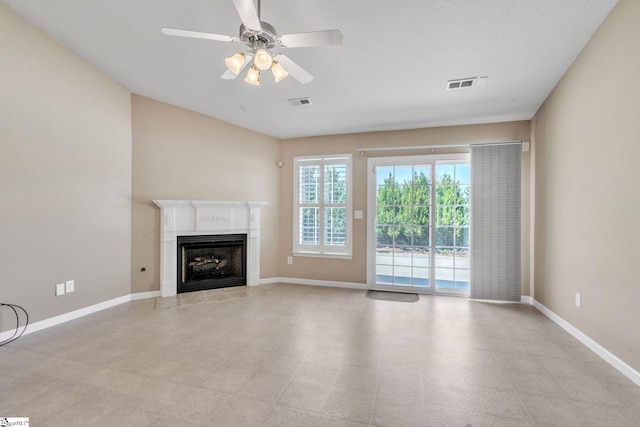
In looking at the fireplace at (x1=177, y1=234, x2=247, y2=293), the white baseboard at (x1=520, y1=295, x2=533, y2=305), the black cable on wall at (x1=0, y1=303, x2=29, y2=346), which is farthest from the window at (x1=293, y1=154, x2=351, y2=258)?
the black cable on wall at (x1=0, y1=303, x2=29, y2=346)

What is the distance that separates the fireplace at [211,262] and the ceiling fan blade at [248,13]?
11.2 ft

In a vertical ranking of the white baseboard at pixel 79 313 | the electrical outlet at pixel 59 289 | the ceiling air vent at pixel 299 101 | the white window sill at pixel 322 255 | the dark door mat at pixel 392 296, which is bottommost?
the dark door mat at pixel 392 296

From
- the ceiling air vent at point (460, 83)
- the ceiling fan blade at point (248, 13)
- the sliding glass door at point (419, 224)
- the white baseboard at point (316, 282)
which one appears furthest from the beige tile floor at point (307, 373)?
the ceiling air vent at point (460, 83)

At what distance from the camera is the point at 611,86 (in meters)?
2.27

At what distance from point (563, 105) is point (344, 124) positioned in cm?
268

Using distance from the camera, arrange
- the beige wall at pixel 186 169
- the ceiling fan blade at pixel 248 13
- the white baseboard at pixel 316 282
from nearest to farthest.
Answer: the ceiling fan blade at pixel 248 13 < the beige wall at pixel 186 169 < the white baseboard at pixel 316 282

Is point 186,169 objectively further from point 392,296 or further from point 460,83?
point 460,83

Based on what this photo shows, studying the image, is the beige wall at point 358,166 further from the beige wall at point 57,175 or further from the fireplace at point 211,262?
the beige wall at point 57,175

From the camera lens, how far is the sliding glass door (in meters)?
4.41

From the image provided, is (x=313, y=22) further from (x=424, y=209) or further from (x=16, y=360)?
(x=16, y=360)

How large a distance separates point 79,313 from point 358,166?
4.22 m

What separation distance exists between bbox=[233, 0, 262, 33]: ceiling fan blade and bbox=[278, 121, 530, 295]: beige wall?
10.8 ft

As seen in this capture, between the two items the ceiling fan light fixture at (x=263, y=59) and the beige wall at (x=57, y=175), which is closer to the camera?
the ceiling fan light fixture at (x=263, y=59)

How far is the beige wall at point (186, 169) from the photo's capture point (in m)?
3.90
